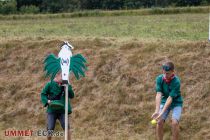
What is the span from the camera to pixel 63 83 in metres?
9.93

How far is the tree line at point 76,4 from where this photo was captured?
37.7 meters

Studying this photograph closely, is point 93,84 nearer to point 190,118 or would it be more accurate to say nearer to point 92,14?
point 190,118

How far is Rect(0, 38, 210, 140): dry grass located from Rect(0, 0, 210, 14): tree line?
22017 mm

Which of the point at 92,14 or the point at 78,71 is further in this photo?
the point at 92,14

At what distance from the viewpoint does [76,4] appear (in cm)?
4431

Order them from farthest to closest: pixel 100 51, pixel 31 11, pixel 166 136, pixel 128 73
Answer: pixel 31 11 → pixel 100 51 → pixel 128 73 → pixel 166 136

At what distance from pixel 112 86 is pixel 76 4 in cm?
3178

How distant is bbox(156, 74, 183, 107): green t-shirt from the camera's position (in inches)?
375

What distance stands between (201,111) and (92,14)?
825 inches

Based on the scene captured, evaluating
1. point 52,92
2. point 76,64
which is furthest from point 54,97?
point 76,64

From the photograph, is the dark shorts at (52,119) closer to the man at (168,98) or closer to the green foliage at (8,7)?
the man at (168,98)

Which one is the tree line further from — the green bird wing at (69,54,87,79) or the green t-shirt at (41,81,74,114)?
the green t-shirt at (41,81,74,114)

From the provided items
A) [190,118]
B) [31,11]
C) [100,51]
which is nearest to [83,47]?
[100,51]

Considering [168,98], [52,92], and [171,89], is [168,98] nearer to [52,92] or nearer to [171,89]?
[171,89]
